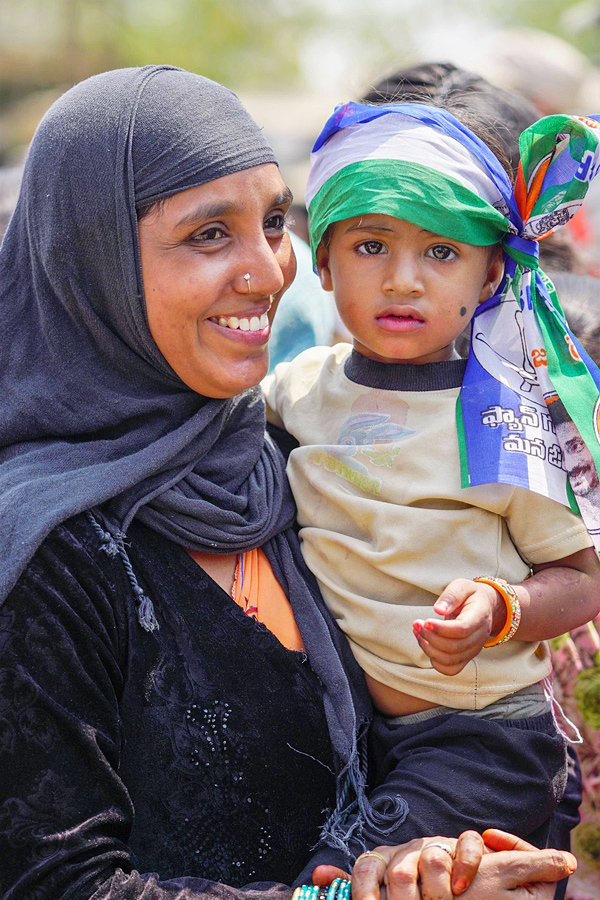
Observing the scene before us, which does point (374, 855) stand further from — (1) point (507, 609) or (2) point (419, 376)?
(2) point (419, 376)

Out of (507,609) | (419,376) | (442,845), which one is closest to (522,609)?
(507,609)

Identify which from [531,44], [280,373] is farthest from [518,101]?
[531,44]

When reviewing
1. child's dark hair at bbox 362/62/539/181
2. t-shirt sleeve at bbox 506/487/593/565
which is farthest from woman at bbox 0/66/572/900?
child's dark hair at bbox 362/62/539/181

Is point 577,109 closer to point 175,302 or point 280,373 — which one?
point 280,373

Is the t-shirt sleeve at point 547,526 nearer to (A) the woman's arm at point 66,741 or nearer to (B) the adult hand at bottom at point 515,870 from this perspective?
(B) the adult hand at bottom at point 515,870

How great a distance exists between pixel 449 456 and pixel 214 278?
676 mm

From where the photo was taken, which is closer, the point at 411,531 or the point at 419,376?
the point at 411,531

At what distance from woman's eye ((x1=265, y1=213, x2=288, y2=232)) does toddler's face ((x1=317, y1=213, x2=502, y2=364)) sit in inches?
5.6

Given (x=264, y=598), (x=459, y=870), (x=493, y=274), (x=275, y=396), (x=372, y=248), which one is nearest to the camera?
(x=459, y=870)

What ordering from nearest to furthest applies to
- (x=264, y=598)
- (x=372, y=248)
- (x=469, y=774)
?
(x=469, y=774) < (x=264, y=598) < (x=372, y=248)

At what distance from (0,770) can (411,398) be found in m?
1.23

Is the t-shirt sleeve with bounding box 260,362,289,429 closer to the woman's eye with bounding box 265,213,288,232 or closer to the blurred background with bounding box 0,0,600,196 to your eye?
the woman's eye with bounding box 265,213,288,232

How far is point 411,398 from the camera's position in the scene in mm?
2375

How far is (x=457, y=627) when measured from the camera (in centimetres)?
181
